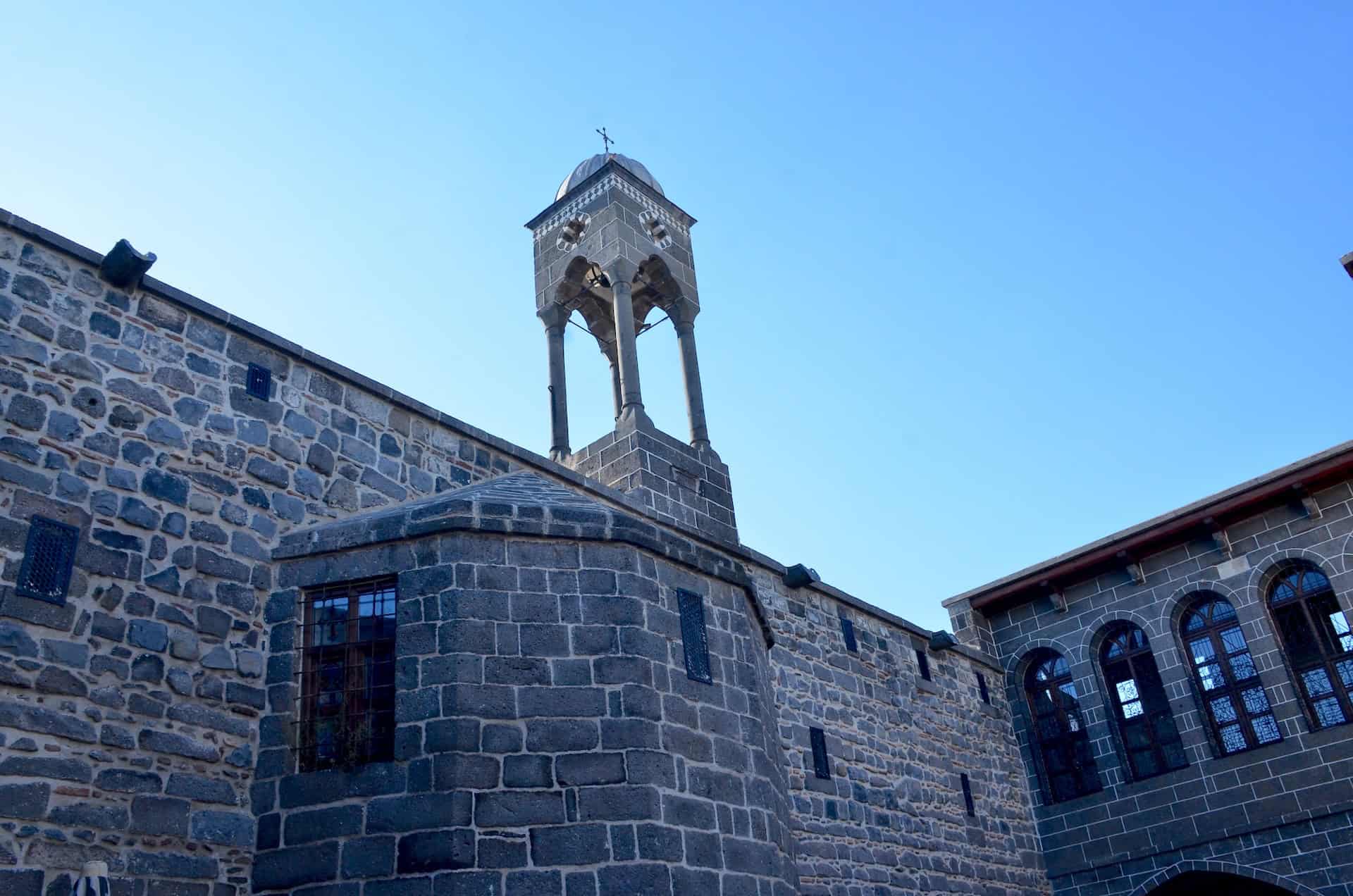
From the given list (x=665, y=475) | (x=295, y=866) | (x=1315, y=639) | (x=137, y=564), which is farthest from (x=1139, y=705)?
(x=137, y=564)

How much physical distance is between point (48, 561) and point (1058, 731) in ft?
45.6

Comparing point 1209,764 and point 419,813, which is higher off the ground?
point 1209,764

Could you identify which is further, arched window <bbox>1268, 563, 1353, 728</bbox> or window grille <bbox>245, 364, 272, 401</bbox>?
arched window <bbox>1268, 563, 1353, 728</bbox>

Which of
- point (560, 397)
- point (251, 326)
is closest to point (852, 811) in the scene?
point (560, 397)

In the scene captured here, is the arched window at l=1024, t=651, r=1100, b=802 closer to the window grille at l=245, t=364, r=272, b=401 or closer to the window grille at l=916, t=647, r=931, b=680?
the window grille at l=916, t=647, r=931, b=680

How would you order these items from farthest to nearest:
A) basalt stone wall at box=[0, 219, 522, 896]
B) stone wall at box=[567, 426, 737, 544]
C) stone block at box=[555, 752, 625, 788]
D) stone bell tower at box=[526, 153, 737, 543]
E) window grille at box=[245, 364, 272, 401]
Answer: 1. stone bell tower at box=[526, 153, 737, 543]
2. stone wall at box=[567, 426, 737, 544]
3. window grille at box=[245, 364, 272, 401]
4. stone block at box=[555, 752, 625, 788]
5. basalt stone wall at box=[0, 219, 522, 896]

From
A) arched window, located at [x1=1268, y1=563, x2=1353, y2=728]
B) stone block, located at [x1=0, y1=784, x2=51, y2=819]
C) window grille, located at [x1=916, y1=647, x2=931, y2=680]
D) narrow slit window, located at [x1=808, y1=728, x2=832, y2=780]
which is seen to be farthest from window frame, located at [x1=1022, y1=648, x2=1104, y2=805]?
stone block, located at [x1=0, y1=784, x2=51, y2=819]

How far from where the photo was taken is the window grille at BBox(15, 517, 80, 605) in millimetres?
6645

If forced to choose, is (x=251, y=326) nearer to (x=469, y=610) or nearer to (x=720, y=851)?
(x=469, y=610)

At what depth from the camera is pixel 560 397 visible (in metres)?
14.5

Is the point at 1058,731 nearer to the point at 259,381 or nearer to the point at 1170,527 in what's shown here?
the point at 1170,527

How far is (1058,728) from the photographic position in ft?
53.8

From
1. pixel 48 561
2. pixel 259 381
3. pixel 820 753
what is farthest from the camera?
pixel 820 753

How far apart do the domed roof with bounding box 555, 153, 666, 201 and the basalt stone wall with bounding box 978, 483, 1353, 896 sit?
881 cm
